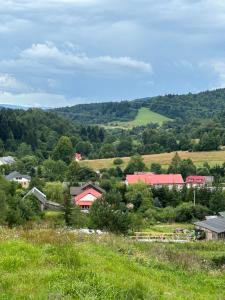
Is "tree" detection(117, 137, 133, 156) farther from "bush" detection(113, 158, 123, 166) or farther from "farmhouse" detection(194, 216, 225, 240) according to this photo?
"farmhouse" detection(194, 216, 225, 240)

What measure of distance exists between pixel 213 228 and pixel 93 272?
41254 millimetres

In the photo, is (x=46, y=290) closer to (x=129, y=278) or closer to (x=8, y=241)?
(x=129, y=278)

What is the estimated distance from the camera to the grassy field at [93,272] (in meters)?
7.35

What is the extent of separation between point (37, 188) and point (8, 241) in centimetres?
6077

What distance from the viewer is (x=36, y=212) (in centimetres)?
5278

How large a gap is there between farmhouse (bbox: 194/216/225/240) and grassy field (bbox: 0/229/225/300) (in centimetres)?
3590

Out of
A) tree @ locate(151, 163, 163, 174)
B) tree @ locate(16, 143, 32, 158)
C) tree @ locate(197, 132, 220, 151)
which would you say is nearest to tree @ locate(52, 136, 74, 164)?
tree @ locate(16, 143, 32, 158)

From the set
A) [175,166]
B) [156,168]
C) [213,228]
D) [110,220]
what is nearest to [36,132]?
[156,168]

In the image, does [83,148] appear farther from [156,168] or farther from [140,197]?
[140,197]

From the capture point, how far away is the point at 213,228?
48.0 m

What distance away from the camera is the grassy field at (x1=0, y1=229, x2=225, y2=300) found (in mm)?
7352

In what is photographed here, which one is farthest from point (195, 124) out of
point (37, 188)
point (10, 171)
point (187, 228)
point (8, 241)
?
point (8, 241)

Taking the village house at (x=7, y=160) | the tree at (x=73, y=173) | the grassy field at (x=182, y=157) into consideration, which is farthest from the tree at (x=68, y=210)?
the village house at (x=7, y=160)

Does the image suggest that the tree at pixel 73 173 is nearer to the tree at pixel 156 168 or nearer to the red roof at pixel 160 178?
the red roof at pixel 160 178
